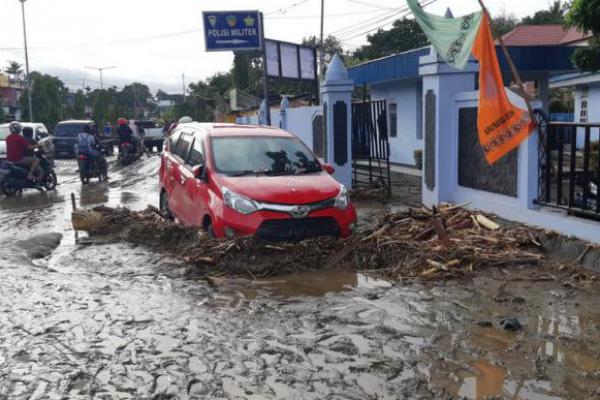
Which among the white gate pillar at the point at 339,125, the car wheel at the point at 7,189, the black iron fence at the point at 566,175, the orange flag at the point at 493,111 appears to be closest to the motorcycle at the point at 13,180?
the car wheel at the point at 7,189

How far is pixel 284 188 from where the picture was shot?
702 cm

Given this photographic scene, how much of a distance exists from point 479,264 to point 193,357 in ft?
11.3

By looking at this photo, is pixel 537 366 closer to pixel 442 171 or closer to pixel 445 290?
pixel 445 290

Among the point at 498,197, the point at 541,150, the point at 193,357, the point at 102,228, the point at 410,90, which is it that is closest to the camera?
the point at 193,357

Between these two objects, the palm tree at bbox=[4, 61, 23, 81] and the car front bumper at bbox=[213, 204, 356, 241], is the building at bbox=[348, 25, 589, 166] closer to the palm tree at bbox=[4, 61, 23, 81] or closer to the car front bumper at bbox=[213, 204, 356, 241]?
the car front bumper at bbox=[213, 204, 356, 241]

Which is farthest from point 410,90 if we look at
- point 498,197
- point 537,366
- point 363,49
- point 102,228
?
point 363,49

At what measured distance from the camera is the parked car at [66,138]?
2786 centimetres

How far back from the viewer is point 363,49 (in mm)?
51406

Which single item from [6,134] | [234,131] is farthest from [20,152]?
[234,131]

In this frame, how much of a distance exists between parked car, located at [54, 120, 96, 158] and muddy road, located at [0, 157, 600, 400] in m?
22.2

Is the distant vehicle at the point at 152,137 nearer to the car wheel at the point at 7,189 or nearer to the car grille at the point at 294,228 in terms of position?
the car wheel at the point at 7,189

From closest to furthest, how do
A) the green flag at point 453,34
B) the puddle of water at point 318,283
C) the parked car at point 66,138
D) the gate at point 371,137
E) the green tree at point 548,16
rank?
the puddle of water at point 318,283
the green flag at point 453,34
the gate at point 371,137
the parked car at point 66,138
the green tree at point 548,16

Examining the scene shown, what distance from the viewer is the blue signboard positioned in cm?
2062

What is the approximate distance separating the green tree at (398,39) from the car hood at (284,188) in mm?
40811
